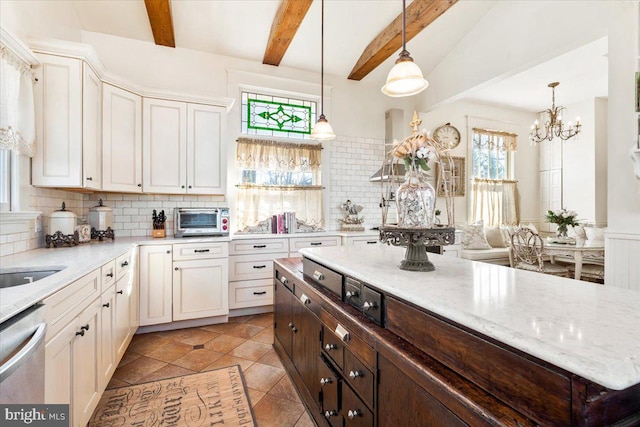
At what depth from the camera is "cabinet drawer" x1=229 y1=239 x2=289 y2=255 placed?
11.2 ft

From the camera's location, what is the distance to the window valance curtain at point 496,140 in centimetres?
566

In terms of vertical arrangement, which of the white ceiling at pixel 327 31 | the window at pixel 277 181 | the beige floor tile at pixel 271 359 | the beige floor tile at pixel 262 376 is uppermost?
the white ceiling at pixel 327 31

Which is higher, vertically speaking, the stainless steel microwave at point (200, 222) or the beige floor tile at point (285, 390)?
the stainless steel microwave at point (200, 222)

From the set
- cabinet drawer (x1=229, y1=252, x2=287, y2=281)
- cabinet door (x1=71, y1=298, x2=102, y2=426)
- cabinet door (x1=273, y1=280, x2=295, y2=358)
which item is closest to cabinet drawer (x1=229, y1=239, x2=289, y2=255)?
cabinet drawer (x1=229, y1=252, x2=287, y2=281)

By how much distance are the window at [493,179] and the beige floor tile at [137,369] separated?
17.1 ft

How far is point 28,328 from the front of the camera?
1.04m

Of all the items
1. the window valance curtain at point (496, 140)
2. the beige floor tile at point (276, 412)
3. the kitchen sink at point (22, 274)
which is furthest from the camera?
the window valance curtain at point (496, 140)

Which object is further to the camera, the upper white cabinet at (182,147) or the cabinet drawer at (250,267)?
the cabinet drawer at (250,267)

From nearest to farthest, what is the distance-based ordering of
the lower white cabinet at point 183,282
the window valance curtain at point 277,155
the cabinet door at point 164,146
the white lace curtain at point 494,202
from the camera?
the lower white cabinet at point 183,282, the cabinet door at point 164,146, the window valance curtain at point 277,155, the white lace curtain at point 494,202

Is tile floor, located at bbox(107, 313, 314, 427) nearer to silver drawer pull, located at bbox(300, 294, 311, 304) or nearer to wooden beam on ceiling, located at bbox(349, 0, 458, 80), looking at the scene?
silver drawer pull, located at bbox(300, 294, 311, 304)

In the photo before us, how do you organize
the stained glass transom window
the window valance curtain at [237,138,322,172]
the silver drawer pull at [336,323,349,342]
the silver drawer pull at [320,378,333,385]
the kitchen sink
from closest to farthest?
the silver drawer pull at [336,323,349,342] → the silver drawer pull at [320,378,333,385] → the kitchen sink → the window valance curtain at [237,138,322,172] → the stained glass transom window

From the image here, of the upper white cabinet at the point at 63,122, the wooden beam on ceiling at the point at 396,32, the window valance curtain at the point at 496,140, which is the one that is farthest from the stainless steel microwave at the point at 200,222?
the window valance curtain at the point at 496,140

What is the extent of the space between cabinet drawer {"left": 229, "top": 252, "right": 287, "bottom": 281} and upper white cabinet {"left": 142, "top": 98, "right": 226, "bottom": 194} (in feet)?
2.76

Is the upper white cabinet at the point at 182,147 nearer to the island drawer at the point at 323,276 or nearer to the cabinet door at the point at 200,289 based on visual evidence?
the cabinet door at the point at 200,289
